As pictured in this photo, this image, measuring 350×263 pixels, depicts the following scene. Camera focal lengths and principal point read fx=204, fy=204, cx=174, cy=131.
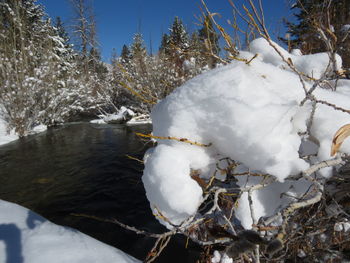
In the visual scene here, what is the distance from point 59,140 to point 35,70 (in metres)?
4.26

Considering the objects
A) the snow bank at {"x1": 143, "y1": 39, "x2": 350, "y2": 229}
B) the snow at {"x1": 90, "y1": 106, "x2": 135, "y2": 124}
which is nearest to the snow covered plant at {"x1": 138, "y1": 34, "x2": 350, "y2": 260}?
the snow bank at {"x1": 143, "y1": 39, "x2": 350, "y2": 229}

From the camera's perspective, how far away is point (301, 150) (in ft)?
4.54

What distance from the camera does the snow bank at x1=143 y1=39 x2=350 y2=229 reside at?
1.00m

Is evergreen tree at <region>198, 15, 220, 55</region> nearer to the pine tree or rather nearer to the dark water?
the dark water

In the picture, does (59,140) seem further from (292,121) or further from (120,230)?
(292,121)

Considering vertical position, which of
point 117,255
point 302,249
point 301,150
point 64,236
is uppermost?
point 301,150

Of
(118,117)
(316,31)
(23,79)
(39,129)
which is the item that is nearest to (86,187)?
(316,31)

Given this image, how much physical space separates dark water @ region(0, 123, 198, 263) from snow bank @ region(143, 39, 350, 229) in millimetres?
2534

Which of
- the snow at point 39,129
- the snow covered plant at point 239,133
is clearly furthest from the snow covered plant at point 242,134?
the snow at point 39,129

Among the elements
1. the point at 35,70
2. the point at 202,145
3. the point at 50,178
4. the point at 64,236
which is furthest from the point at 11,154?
the point at 202,145

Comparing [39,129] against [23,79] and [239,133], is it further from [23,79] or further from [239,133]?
[239,133]

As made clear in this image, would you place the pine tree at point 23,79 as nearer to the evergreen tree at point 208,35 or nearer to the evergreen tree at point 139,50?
the evergreen tree at point 139,50

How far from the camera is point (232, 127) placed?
1.03m

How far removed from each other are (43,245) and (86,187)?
341 centimetres
